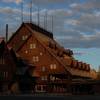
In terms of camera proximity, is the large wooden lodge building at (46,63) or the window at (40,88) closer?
the large wooden lodge building at (46,63)

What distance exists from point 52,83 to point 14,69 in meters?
11.3

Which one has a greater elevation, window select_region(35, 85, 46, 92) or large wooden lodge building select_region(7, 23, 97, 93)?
large wooden lodge building select_region(7, 23, 97, 93)

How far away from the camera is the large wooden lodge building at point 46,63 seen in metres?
110

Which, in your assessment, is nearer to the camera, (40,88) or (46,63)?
(40,88)

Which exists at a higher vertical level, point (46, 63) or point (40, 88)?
point (46, 63)

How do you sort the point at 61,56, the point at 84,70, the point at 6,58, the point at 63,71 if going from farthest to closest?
the point at 84,70 < the point at 61,56 < the point at 63,71 < the point at 6,58

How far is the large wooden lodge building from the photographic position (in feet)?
361

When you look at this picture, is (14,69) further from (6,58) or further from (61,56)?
(61,56)

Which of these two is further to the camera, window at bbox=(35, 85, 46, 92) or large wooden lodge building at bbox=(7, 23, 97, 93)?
window at bbox=(35, 85, 46, 92)

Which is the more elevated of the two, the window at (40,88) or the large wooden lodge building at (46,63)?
the large wooden lodge building at (46,63)

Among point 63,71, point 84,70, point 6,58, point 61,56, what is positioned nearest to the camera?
point 6,58

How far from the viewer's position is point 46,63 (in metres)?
117

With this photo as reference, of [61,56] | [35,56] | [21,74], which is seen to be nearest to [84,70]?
[61,56]

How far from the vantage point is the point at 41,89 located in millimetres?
111312
